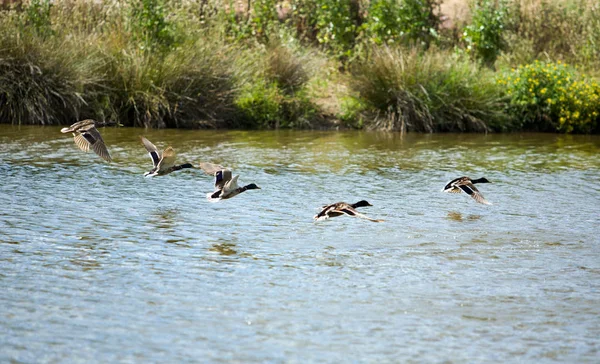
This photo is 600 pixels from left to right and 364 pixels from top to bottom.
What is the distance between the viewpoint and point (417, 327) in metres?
5.77

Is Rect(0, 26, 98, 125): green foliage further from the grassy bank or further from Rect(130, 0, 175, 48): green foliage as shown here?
Rect(130, 0, 175, 48): green foliage

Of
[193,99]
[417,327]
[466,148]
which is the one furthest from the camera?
[193,99]

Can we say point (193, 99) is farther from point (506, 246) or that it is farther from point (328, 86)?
point (506, 246)

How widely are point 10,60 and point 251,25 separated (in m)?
6.47

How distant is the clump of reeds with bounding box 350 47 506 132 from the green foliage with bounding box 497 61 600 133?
0.41m

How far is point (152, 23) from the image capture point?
17.5 meters

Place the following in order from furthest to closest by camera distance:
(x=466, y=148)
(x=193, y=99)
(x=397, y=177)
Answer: (x=193, y=99) → (x=466, y=148) → (x=397, y=177)

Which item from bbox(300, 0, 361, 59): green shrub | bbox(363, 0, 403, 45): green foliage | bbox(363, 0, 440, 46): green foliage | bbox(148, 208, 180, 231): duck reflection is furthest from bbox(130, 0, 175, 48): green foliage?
bbox(148, 208, 180, 231): duck reflection

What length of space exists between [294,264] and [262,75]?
10839 mm

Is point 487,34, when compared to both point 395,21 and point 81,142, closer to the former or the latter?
point 395,21

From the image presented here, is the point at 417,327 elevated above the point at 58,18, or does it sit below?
below

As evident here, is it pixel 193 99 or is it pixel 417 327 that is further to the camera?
pixel 193 99

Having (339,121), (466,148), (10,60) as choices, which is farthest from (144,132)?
(466,148)

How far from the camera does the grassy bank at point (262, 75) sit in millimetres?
15852
